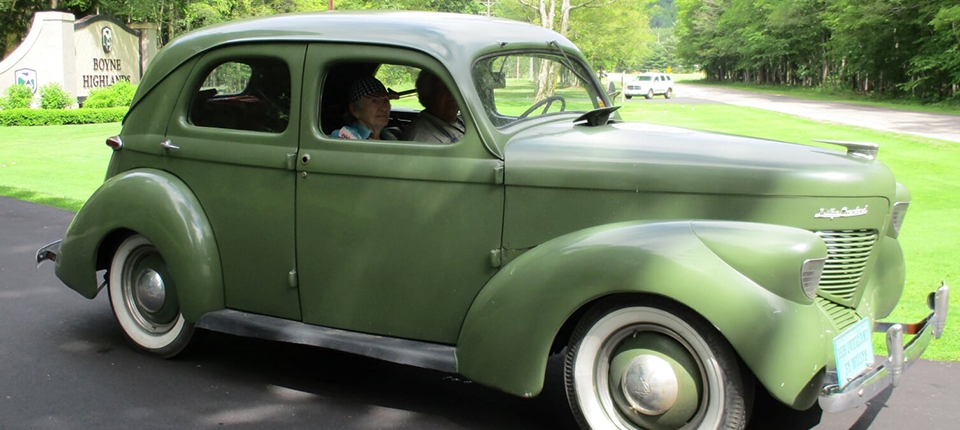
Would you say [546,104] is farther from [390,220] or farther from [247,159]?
[247,159]

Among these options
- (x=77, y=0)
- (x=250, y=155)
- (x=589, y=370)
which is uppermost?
(x=77, y=0)

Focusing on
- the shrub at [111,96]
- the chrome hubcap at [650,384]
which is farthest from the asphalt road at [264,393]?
the shrub at [111,96]

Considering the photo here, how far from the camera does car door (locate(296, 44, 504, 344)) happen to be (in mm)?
3875

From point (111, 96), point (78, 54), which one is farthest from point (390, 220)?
point (78, 54)

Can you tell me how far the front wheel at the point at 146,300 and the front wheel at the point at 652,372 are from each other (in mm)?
2305

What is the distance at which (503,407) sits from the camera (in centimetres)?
416

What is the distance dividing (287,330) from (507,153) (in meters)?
1.42

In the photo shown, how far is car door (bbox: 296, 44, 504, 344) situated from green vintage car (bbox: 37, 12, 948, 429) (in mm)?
11

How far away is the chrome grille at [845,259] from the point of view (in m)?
3.59

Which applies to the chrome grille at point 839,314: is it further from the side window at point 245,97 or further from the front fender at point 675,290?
the side window at point 245,97

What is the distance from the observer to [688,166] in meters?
3.58

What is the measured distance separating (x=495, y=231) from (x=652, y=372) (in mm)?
911

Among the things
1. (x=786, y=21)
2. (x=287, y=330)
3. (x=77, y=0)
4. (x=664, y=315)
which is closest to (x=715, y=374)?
(x=664, y=315)

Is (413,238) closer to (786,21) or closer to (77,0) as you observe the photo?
(77,0)
